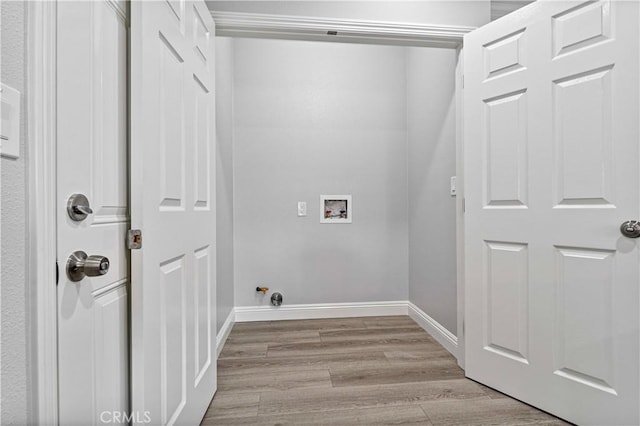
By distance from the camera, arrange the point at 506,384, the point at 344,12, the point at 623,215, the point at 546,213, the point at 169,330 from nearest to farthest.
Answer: the point at 169,330 < the point at 623,215 < the point at 546,213 < the point at 506,384 < the point at 344,12

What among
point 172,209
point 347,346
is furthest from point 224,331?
point 172,209

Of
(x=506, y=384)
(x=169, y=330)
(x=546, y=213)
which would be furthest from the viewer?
(x=506, y=384)

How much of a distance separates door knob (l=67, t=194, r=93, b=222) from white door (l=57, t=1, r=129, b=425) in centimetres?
1

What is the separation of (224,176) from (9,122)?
179 centimetres

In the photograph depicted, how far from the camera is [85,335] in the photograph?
0.76 m

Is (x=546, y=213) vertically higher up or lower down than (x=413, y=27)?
lower down

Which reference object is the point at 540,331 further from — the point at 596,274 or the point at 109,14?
the point at 109,14

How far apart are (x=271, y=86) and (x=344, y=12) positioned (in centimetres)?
114

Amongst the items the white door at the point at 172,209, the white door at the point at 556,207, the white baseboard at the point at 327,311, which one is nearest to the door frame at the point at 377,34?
the white door at the point at 556,207

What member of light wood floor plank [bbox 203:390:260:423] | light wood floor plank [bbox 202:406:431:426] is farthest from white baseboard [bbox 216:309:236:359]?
light wood floor plank [bbox 202:406:431:426]

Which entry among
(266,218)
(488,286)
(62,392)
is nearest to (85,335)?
(62,392)

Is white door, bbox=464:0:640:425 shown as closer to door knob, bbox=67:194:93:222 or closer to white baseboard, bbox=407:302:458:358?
white baseboard, bbox=407:302:458:358

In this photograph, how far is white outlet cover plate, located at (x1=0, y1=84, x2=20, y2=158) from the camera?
559 millimetres

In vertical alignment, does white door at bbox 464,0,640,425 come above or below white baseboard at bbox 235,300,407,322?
above
